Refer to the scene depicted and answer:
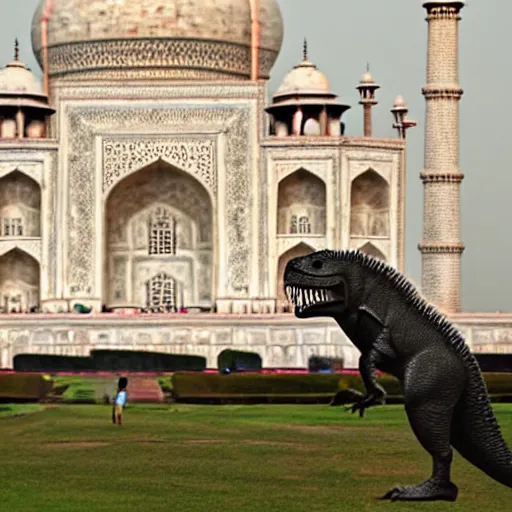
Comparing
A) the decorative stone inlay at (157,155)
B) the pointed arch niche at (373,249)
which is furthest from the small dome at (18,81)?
the pointed arch niche at (373,249)

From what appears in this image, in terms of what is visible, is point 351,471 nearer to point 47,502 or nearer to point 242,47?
point 47,502

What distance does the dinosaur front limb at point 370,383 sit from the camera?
7.74 m

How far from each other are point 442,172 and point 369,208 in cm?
292

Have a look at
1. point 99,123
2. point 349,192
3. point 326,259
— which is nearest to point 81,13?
point 99,123

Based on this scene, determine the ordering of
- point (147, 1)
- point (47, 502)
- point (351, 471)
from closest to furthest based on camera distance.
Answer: point (47, 502)
point (351, 471)
point (147, 1)

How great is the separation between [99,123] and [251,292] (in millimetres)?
4200

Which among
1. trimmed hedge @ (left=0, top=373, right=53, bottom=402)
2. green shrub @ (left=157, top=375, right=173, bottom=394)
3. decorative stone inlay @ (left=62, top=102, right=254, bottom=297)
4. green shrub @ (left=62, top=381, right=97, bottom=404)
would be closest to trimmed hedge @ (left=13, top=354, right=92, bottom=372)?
green shrub @ (left=157, top=375, right=173, bottom=394)

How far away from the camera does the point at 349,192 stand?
31094 mm

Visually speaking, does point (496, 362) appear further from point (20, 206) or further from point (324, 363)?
point (20, 206)

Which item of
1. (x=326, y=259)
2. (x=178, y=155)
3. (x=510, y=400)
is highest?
(x=178, y=155)

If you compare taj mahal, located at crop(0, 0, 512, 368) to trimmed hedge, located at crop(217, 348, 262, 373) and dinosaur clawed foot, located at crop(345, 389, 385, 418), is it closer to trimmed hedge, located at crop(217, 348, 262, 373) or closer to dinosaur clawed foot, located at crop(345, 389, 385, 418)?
trimmed hedge, located at crop(217, 348, 262, 373)

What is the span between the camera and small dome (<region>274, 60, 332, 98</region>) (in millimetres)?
32312

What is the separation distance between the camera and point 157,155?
31.4 meters

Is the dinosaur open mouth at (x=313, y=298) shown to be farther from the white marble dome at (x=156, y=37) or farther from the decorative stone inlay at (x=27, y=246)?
the white marble dome at (x=156, y=37)
